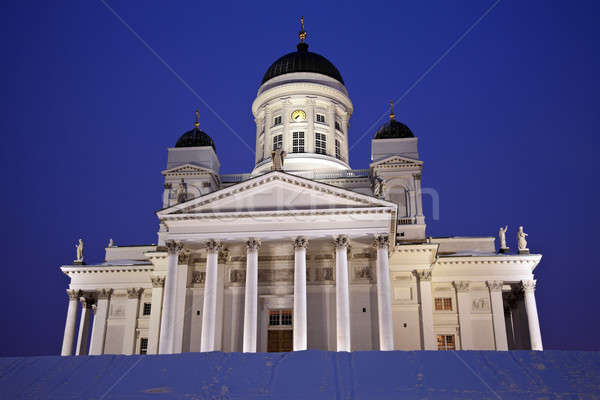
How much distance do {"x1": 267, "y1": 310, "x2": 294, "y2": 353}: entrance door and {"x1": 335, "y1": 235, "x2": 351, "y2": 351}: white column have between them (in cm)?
524

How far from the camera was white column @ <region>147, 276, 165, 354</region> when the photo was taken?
3731cm

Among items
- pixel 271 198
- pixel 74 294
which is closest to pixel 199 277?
pixel 271 198

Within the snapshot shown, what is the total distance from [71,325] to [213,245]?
1726 cm

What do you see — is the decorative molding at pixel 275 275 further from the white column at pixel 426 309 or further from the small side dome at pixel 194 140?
the small side dome at pixel 194 140

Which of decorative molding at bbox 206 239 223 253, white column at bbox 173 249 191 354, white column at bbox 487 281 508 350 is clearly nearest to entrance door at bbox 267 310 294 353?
white column at bbox 173 249 191 354

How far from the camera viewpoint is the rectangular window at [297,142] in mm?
47059

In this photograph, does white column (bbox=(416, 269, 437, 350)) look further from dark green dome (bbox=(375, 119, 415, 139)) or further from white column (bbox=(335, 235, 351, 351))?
dark green dome (bbox=(375, 119, 415, 139))

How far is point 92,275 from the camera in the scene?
4309 cm

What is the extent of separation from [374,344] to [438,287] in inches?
410

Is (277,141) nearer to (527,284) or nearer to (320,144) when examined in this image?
(320,144)

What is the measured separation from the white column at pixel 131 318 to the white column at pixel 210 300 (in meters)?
13.3

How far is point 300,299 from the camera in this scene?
29.2m

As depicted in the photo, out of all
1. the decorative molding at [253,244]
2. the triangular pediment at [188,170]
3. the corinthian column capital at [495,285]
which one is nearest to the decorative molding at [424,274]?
the corinthian column capital at [495,285]

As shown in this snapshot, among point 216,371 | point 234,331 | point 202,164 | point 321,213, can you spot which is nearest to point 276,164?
point 321,213
